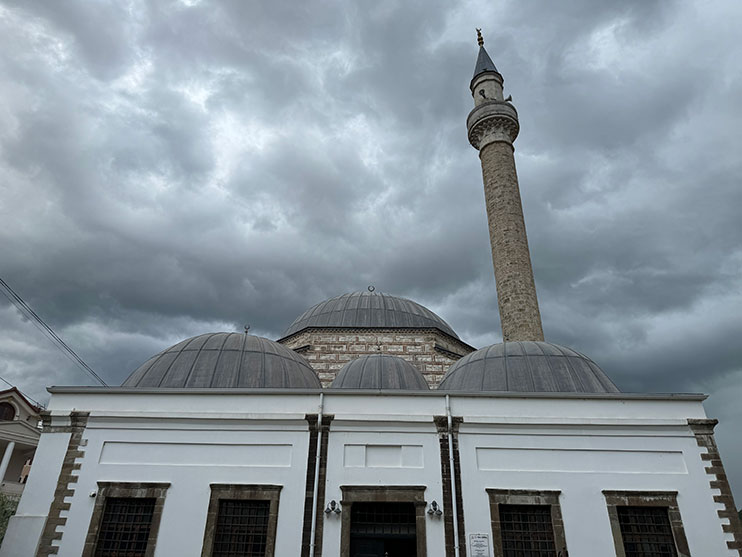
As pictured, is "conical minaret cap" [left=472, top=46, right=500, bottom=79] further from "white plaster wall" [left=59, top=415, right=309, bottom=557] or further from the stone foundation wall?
"white plaster wall" [left=59, top=415, right=309, bottom=557]

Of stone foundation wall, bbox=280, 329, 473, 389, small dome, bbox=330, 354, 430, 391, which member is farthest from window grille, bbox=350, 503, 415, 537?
stone foundation wall, bbox=280, 329, 473, 389

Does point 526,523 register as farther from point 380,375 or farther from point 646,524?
point 380,375

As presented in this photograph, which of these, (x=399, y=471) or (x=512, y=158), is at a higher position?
(x=512, y=158)

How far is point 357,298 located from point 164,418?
577 inches

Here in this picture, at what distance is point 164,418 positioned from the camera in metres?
11.5

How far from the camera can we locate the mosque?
10242 mm

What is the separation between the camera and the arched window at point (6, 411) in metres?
25.4

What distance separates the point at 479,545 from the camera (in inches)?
396

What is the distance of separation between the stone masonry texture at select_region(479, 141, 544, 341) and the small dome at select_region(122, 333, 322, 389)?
9135 mm

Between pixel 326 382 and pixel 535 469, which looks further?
pixel 326 382

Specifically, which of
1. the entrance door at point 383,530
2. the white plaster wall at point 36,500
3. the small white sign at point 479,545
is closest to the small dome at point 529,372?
the small white sign at point 479,545

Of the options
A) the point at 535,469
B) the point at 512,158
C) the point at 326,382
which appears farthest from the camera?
the point at 512,158

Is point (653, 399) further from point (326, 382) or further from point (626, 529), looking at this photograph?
point (326, 382)

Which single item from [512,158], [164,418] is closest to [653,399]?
[164,418]
